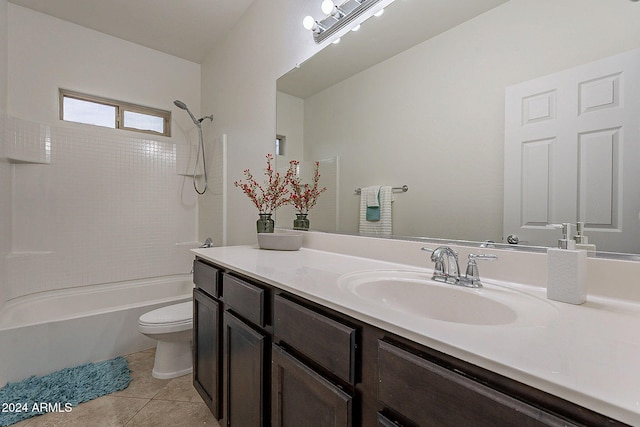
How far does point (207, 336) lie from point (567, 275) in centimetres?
146

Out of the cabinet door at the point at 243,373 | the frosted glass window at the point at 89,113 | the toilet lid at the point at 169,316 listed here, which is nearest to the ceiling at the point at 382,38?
the cabinet door at the point at 243,373

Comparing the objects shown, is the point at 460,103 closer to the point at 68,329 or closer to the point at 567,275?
the point at 567,275

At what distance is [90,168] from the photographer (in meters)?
2.65

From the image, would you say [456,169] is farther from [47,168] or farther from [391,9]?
[47,168]

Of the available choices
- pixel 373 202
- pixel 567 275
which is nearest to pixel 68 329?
pixel 373 202

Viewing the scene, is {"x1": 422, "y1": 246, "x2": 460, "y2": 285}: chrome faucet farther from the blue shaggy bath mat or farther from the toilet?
the blue shaggy bath mat

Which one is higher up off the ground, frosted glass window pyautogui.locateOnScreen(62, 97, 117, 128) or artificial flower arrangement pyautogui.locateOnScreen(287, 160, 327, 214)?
frosted glass window pyautogui.locateOnScreen(62, 97, 117, 128)

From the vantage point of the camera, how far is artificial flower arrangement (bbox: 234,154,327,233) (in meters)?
1.83

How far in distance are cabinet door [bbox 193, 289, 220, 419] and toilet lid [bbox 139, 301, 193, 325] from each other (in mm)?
325

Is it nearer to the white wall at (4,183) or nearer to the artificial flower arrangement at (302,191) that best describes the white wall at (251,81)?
the artificial flower arrangement at (302,191)

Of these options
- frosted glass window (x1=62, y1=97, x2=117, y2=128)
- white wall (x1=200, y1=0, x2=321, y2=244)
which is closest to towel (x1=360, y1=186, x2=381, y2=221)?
white wall (x1=200, y1=0, x2=321, y2=244)

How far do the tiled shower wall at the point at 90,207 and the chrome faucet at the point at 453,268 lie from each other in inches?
113

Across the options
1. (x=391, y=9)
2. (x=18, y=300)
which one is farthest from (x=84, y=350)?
(x=391, y=9)

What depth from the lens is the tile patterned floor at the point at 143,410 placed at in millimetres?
1545
